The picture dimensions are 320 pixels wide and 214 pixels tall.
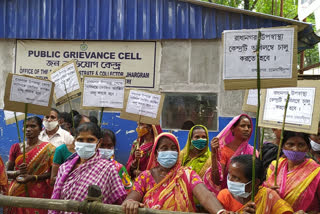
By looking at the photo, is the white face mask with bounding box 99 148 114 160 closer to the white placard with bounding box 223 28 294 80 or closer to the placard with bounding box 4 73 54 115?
the placard with bounding box 4 73 54 115

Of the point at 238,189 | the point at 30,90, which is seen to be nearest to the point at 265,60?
the point at 238,189

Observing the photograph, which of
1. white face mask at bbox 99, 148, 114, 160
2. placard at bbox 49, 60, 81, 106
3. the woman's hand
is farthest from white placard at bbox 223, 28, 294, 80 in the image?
placard at bbox 49, 60, 81, 106

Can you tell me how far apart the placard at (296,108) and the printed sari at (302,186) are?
31cm

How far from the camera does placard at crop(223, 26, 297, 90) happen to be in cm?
241

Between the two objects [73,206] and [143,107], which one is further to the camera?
[143,107]

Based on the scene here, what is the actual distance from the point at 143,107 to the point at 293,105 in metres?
1.82

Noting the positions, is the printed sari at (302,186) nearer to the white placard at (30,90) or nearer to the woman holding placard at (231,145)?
the woman holding placard at (231,145)

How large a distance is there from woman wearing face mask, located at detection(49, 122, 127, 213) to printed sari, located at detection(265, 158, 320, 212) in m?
1.27

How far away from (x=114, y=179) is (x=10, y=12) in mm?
5653

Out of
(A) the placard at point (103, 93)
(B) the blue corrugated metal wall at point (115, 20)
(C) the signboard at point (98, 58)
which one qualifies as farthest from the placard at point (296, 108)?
(C) the signboard at point (98, 58)

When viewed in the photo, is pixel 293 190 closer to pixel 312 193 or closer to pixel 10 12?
pixel 312 193

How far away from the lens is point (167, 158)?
2.99 m

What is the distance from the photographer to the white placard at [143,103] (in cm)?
432

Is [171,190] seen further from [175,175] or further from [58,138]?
[58,138]
